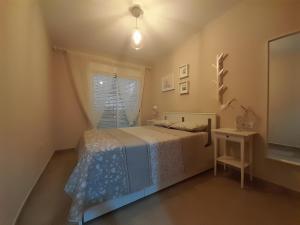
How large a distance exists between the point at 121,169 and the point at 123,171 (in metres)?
0.03

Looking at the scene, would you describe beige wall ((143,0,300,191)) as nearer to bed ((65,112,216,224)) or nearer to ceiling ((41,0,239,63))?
ceiling ((41,0,239,63))

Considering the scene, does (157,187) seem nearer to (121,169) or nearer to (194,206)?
(194,206)

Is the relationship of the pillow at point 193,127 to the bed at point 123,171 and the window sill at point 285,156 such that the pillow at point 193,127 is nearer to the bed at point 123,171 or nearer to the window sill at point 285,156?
the bed at point 123,171

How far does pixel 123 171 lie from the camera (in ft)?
4.78

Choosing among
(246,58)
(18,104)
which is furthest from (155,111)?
(18,104)

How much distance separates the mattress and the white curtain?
229 cm

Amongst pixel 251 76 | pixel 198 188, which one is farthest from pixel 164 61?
pixel 198 188

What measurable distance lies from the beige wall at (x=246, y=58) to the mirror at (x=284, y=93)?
8cm

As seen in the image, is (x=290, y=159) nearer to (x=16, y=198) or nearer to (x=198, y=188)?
(x=198, y=188)

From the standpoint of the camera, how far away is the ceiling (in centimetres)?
→ 216

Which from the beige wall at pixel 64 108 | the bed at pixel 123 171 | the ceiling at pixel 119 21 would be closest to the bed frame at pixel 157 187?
the bed at pixel 123 171

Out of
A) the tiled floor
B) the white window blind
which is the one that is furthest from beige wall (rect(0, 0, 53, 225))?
the white window blind

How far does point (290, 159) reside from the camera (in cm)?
175

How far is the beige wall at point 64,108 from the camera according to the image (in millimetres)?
3447
